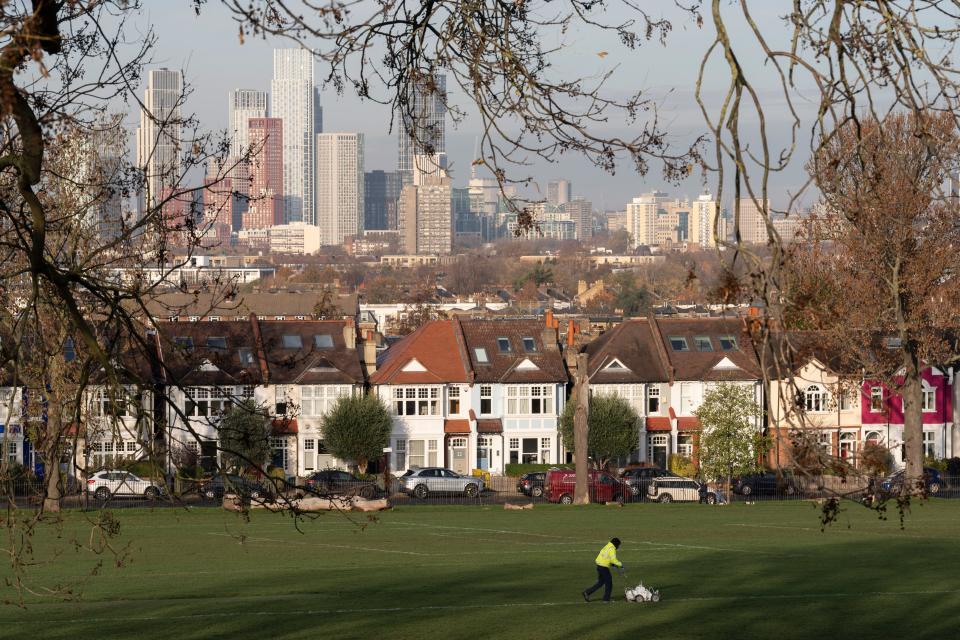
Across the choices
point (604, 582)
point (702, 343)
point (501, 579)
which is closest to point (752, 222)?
point (604, 582)

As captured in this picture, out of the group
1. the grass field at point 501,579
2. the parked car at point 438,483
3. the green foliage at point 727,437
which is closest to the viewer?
the grass field at point 501,579

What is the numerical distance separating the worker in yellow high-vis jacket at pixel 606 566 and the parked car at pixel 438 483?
1274 inches

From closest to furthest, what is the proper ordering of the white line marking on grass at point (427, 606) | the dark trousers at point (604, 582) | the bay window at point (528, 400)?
the white line marking on grass at point (427, 606) → the dark trousers at point (604, 582) → the bay window at point (528, 400)

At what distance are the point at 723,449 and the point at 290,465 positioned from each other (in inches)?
897

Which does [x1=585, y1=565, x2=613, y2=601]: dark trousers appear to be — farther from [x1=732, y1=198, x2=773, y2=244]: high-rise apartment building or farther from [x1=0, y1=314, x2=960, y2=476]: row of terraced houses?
[x1=0, y1=314, x2=960, y2=476]: row of terraced houses

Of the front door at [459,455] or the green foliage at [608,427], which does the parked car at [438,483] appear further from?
the front door at [459,455]

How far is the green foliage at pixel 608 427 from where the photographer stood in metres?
67.2

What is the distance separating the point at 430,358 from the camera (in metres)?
71.4

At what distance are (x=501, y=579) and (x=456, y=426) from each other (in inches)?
1495

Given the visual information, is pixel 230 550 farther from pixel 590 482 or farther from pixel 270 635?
pixel 590 482

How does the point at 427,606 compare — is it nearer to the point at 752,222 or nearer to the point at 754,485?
the point at 752,222

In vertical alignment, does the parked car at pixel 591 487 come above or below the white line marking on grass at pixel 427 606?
above

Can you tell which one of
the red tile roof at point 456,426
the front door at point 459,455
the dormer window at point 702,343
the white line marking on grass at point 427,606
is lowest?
the white line marking on grass at point 427,606

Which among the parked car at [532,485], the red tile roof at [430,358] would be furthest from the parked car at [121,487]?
the red tile roof at [430,358]
